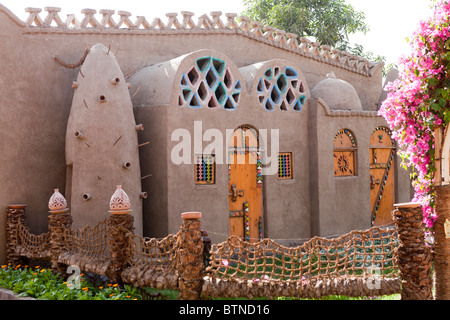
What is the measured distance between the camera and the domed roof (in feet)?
42.8

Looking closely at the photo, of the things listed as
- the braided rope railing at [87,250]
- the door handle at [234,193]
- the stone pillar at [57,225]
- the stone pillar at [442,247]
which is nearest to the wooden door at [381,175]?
the door handle at [234,193]

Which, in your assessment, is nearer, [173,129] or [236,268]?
[236,268]

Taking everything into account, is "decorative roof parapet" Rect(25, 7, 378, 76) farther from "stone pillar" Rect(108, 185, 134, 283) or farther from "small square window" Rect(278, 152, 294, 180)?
"stone pillar" Rect(108, 185, 134, 283)

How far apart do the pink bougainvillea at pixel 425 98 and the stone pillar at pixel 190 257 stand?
9.48 ft

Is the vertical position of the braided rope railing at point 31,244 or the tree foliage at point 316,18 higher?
the tree foliage at point 316,18

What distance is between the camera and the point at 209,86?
1084 cm

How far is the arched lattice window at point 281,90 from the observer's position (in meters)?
11.6

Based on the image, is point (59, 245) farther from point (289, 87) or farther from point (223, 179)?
point (289, 87)

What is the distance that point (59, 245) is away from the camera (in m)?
8.62

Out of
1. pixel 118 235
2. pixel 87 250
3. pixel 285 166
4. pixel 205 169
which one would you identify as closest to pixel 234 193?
pixel 205 169

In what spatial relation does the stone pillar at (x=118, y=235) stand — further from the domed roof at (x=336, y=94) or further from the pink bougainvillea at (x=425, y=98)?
the domed roof at (x=336, y=94)

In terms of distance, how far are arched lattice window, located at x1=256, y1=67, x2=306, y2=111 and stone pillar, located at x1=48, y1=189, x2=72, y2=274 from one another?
5.04m

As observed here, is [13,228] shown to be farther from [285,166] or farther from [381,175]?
[381,175]

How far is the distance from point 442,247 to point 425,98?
1.82 m
